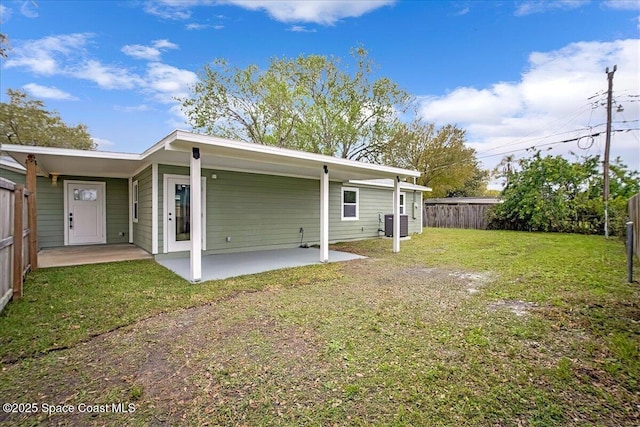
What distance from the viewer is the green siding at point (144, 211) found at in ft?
24.1

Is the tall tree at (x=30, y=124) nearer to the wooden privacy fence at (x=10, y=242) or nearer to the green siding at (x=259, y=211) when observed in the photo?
the green siding at (x=259, y=211)

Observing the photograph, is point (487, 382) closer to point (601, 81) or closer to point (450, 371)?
point (450, 371)

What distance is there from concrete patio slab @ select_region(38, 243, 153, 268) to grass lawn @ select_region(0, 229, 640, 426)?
156 cm

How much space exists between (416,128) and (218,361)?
79.2 feet

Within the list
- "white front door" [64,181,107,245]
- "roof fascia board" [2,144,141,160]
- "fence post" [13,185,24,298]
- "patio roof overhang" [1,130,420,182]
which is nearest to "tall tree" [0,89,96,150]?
"white front door" [64,181,107,245]

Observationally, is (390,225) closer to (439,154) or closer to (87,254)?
(87,254)

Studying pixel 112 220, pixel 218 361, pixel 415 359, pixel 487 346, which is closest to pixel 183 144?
pixel 218 361

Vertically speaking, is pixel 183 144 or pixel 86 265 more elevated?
pixel 183 144

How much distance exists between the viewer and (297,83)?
1966 centimetres

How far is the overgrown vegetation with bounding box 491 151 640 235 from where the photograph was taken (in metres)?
12.9

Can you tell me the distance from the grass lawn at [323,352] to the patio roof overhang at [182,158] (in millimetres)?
2268

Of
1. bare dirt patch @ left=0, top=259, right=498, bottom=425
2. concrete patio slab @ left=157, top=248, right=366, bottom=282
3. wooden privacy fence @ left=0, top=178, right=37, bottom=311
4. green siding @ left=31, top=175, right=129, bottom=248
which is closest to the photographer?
bare dirt patch @ left=0, top=259, right=498, bottom=425

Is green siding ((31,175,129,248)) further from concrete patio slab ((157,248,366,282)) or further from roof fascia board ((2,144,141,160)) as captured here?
concrete patio slab ((157,248,366,282))

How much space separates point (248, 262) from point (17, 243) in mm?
3813
